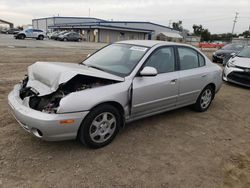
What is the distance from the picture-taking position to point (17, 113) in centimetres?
326

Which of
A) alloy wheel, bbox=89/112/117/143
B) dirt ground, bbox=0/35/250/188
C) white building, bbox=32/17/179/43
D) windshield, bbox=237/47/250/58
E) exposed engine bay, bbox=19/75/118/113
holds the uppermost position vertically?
white building, bbox=32/17/179/43

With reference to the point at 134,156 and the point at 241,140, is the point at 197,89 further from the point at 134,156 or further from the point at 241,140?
the point at 134,156

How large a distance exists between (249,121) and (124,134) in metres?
2.96

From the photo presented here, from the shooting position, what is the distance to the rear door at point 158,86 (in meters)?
3.87

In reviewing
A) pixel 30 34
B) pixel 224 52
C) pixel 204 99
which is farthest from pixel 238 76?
pixel 30 34

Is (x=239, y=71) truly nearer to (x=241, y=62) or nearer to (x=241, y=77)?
(x=241, y=77)

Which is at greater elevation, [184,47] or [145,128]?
[184,47]

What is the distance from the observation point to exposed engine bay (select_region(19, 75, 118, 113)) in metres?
3.22

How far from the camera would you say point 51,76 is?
346 cm

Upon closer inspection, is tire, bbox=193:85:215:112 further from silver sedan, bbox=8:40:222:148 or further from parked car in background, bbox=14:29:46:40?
parked car in background, bbox=14:29:46:40

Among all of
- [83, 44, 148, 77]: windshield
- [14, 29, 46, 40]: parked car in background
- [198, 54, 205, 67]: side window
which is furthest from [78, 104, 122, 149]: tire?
[14, 29, 46, 40]: parked car in background

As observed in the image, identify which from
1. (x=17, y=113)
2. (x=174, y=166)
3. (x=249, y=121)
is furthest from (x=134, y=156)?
(x=249, y=121)

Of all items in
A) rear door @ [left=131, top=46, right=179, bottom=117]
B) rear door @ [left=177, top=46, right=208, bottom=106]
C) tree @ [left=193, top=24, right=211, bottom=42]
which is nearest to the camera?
rear door @ [left=131, top=46, right=179, bottom=117]

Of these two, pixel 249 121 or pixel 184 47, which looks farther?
pixel 249 121
